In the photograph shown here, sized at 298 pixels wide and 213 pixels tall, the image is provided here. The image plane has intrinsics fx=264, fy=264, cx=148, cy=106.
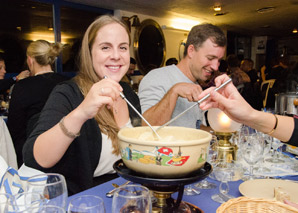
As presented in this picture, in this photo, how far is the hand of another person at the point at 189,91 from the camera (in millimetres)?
1582

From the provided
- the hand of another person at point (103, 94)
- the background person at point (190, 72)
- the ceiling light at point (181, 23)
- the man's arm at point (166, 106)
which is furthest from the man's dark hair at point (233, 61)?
the ceiling light at point (181, 23)

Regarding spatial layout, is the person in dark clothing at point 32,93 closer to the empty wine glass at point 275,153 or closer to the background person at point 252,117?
the background person at point 252,117

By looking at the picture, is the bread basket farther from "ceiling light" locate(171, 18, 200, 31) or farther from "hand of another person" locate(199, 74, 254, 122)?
"ceiling light" locate(171, 18, 200, 31)

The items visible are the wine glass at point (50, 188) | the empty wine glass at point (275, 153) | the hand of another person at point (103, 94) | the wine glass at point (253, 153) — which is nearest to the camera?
the wine glass at point (50, 188)

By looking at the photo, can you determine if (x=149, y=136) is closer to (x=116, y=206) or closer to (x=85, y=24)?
(x=116, y=206)

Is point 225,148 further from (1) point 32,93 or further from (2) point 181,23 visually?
(2) point 181,23

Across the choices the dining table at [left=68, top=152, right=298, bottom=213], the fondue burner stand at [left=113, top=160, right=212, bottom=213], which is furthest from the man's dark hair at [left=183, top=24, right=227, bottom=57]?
the fondue burner stand at [left=113, top=160, right=212, bottom=213]

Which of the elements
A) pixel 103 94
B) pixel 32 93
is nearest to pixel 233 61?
pixel 32 93

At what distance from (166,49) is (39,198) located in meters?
7.36

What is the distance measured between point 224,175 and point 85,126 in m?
0.74

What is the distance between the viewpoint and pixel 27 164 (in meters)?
1.20

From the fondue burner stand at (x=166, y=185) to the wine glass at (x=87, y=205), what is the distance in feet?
0.38

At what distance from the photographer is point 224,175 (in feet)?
3.68

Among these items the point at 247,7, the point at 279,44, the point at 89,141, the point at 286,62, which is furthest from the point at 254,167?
the point at 279,44
